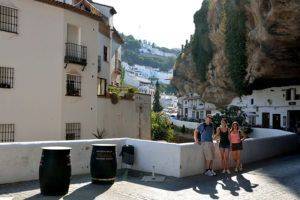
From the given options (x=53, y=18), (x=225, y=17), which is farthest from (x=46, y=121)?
(x=225, y=17)

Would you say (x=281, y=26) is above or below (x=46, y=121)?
above

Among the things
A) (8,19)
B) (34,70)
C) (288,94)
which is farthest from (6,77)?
(288,94)

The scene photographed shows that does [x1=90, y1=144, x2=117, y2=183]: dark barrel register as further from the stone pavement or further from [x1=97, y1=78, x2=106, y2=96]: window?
[x1=97, y1=78, x2=106, y2=96]: window

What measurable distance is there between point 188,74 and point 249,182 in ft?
173

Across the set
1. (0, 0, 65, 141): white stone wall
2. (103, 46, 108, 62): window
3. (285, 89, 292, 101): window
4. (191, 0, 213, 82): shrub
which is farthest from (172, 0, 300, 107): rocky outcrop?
(0, 0, 65, 141): white stone wall

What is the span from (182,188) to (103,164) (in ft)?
7.42

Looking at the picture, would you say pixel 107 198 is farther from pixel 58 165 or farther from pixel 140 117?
pixel 140 117

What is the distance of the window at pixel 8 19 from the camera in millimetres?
21189

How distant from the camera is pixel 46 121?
23.2 metres

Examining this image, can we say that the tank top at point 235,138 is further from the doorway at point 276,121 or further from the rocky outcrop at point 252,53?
the doorway at point 276,121

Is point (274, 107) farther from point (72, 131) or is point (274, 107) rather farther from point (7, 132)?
point (7, 132)

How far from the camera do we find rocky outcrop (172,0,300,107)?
23.6 meters

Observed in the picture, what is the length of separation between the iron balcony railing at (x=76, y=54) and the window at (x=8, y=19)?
3504mm

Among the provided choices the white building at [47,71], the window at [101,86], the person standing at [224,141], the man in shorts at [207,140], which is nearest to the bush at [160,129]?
the window at [101,86]
